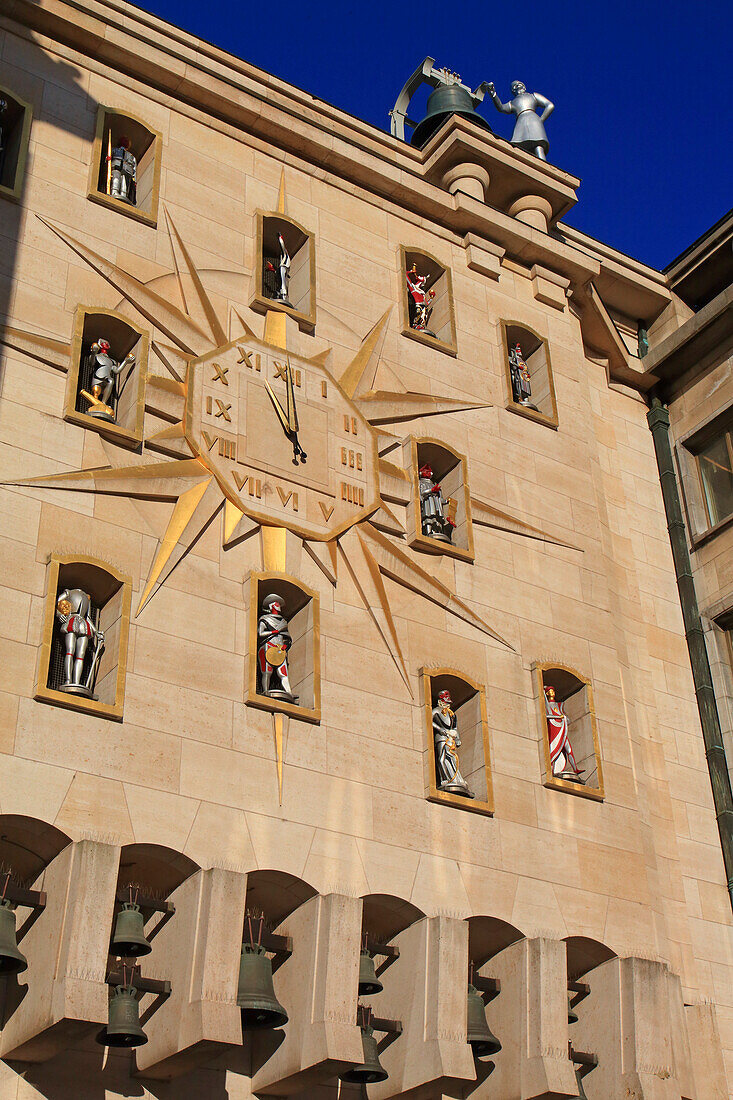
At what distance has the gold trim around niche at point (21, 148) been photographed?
70.0 ft

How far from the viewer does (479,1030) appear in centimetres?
1859

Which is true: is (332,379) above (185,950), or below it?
above

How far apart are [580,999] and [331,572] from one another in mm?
6822

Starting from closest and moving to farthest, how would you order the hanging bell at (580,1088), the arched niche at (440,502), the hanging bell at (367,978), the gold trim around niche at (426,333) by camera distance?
the hanging bell at (367,978) → the hanging bell at (580,1088) → the arched niche at (440,502) → the gold trim around niche at (426,333)

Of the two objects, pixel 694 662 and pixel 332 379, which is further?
pixel 694 662

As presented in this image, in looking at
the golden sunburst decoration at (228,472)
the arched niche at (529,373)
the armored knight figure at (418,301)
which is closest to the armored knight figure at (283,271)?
the golden sunburst decoration at (228,472)

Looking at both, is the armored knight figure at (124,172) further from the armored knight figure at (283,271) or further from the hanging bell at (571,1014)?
the hanging bell at (571,1014)

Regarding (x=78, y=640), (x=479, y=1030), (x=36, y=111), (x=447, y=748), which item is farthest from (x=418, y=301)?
(x=479, y=1030)

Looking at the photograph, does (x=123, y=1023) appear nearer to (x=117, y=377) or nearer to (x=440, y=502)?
(x=117, y=377)

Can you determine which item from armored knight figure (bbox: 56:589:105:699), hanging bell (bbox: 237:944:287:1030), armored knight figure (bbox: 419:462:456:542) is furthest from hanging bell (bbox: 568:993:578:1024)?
armored knight figure (bbox: 56:589:105:699)

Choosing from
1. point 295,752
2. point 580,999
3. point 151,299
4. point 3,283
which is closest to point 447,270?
point 151,299

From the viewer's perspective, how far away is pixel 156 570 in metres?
19.5

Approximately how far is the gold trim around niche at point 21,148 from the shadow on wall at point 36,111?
21mm

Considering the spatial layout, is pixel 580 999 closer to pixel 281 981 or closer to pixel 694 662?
pixel 281 981
